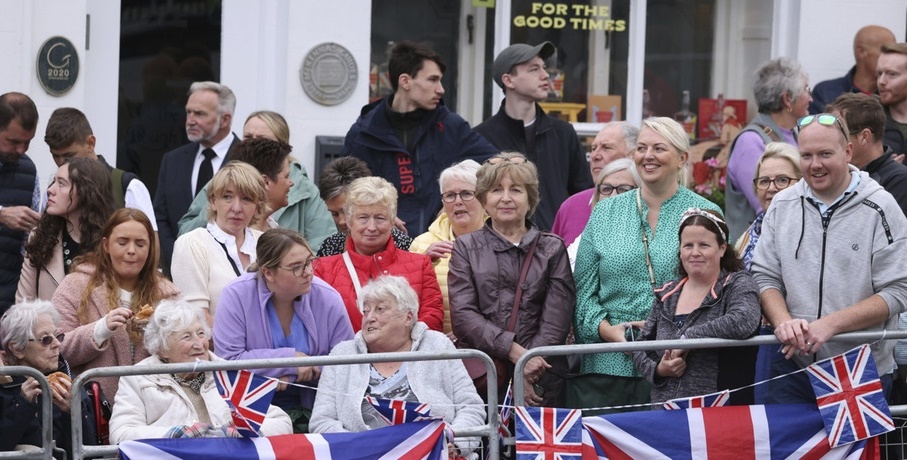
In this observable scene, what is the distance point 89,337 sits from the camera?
7148mm

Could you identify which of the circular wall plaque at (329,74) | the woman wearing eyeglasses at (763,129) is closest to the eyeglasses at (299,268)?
the woman wearing eyeglasses at (763,129)

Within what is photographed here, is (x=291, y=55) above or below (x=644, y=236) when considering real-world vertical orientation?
above

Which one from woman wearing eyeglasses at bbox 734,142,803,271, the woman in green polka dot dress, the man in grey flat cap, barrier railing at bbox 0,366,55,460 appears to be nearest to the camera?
barrier railing at bbox 0,366,55,460

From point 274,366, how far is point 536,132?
3.42m

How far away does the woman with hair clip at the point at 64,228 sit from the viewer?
791cm

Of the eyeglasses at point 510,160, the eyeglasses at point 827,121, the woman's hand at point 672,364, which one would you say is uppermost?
the eyeglasses at point 827,121

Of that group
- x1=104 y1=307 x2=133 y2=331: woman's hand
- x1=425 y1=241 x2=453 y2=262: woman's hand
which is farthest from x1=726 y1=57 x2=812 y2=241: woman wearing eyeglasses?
x1=104 y1=307 x2=133 y2=331: woman's hand

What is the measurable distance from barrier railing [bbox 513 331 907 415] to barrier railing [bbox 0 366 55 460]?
75.0 inches

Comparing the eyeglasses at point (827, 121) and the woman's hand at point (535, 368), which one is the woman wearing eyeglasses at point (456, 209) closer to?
the woman's hand at point (535, 368)

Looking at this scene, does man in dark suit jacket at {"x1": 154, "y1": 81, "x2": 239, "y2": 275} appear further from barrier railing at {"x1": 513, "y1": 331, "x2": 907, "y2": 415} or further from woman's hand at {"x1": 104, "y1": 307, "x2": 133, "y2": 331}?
barrier railing at {"x1": 513, "y1": 331, "x2": 907, "y2": 415}

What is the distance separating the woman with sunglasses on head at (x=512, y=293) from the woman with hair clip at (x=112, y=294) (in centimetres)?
141

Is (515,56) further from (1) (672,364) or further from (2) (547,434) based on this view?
(2) (547,434)

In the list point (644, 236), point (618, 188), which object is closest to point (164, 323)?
point (644, 236)

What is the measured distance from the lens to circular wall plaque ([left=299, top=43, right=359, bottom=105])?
1083 cm
